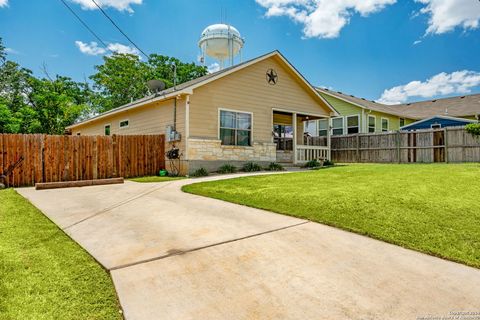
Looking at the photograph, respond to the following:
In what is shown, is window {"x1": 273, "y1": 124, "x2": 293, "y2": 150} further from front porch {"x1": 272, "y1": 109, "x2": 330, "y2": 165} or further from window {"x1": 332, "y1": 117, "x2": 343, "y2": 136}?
window {"x1": 332, "y1": 117, "x2": 343, "y2": 136}

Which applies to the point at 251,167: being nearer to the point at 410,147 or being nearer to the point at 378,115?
the point at 410,147

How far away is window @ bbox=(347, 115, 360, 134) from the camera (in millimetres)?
20663

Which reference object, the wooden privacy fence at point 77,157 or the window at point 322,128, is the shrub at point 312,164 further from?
the window at point 322,128

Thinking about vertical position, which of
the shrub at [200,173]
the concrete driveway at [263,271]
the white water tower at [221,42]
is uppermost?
the white water tower at [221,42]

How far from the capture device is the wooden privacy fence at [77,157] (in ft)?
29.7

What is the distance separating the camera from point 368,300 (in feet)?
6.99

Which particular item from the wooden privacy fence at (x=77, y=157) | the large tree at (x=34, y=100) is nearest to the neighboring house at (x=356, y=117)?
the wooden privacy fence at (x=77, y=157)

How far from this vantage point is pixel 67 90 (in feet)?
101

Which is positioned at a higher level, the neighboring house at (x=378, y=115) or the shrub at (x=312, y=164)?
the neighboring house at (x=378, y=115)

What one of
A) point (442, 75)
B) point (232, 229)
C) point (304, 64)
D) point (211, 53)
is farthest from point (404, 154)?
point (232, 229)

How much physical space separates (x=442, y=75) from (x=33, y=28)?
27.1 meters

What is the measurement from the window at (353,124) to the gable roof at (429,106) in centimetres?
107

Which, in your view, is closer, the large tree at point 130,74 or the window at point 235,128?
the window at point 235,128

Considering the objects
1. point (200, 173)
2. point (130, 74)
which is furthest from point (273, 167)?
point (130, 74)
